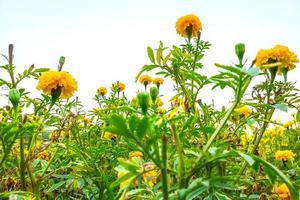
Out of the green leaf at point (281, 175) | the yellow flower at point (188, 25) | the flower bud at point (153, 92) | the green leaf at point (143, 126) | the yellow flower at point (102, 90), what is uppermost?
the yellow flower at point (188, 25)

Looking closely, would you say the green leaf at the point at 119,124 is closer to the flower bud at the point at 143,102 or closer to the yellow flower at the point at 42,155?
the flower bud at the point at 143,102

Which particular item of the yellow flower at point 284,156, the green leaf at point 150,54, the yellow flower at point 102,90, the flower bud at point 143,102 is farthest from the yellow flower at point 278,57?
the yellow flower at point 102,90

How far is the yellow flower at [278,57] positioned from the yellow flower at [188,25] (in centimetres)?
86

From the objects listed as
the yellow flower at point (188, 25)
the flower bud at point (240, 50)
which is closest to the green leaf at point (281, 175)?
the flower bud at point (240, 50)

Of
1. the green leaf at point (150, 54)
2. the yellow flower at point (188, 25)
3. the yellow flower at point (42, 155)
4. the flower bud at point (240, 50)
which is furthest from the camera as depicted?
the yellow flower at point (188, 25)

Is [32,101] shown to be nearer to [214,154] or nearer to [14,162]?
[14,162]

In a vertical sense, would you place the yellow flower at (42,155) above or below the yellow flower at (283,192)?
above

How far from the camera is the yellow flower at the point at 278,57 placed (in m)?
1.30

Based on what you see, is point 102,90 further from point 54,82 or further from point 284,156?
point 54,82

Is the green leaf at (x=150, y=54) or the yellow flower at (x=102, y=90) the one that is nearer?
the green leaf at (x=150, y=54)

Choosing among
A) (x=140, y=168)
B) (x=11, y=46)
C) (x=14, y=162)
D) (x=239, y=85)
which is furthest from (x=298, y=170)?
(x=11, y=46)

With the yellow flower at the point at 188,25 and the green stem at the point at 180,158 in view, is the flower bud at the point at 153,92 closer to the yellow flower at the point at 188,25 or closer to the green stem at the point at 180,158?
the green stem at the point at 180,158

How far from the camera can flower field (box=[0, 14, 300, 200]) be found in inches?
26.7

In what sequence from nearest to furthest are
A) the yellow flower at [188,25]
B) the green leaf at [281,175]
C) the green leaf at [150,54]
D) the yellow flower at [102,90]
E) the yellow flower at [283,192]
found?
the green leaf at [281,175], the green leaf at [150,54], the yellow flower at [283,192], the yellow flower at [188,25], the yellow flower at [102,90]
